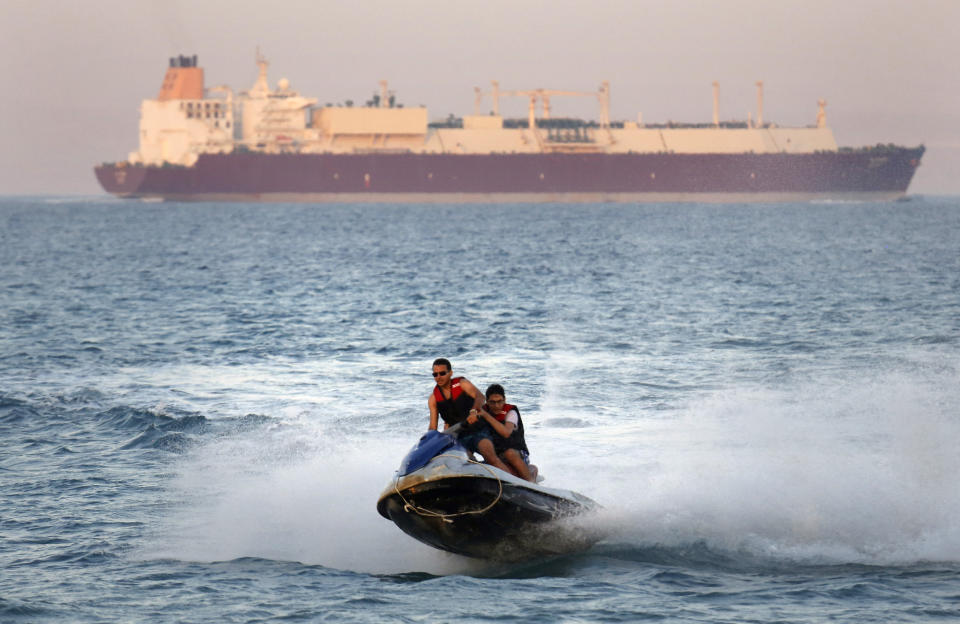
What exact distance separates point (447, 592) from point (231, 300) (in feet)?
93.9

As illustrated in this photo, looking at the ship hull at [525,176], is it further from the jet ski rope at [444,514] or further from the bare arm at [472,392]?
the jet ski rope at [444,514]

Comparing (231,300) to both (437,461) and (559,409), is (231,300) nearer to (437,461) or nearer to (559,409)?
(559,409)

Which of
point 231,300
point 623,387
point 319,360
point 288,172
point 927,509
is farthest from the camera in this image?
point 288,172

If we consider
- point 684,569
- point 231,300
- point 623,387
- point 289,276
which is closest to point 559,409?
point 623,387

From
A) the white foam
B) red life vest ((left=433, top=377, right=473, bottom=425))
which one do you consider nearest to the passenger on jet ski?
red life vest ((left=433, top=377, right=473, bottom=425))

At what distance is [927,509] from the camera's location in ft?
→ 38.2

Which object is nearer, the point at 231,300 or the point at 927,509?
the point at 927,509

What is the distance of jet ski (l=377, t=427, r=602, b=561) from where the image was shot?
997 cm

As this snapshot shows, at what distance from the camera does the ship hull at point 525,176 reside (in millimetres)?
122062

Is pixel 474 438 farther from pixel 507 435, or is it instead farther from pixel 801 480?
pixel 801 480

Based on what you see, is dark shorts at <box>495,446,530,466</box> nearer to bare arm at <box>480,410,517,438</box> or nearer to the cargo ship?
bare arm at <box>480,410,517,438</box>

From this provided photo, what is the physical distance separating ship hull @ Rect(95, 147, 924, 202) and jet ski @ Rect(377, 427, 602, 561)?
112487 mm

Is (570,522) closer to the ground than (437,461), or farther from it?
closer to the ground

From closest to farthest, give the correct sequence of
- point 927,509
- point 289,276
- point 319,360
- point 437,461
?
point 437,461 → point 927,509 → point 319,360 → point 289,276
